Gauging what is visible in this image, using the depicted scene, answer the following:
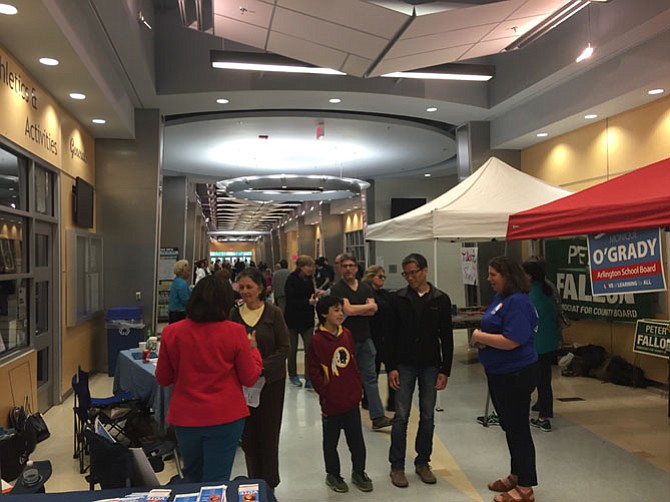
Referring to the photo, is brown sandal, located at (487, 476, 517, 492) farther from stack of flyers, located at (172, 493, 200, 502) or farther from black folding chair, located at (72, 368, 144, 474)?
black folding chair, located at (72, 368, 144, 474)

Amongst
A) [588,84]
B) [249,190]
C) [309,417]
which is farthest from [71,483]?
[249,190]

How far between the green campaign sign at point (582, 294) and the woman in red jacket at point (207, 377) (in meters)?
5.43

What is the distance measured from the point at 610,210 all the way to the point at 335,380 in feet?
6.38

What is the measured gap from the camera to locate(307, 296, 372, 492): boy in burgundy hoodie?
3275mm

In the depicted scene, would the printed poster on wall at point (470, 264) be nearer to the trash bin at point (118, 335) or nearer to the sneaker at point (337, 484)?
the trash bin at point (118, 335)

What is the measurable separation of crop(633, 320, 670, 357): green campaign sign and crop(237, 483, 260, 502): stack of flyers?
17.2 feet

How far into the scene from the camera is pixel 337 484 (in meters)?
3.51

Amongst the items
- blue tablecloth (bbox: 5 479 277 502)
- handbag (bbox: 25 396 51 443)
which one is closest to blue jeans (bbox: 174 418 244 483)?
blue tablecloth (bbox: 5 479 277 502)

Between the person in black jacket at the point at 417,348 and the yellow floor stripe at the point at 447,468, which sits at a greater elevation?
the person in black jacket at the point at 417,348

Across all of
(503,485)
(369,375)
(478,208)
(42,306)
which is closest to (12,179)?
(42,306)

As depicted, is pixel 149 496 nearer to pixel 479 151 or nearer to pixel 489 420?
pixel 489 420

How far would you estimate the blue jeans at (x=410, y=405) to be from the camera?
3.55 m

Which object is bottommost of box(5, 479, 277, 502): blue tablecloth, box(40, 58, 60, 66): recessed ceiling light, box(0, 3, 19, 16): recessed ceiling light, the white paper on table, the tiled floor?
the tiled floor

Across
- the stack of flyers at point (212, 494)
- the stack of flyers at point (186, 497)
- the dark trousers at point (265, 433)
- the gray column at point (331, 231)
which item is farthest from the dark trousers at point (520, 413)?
the gray column at point (331, 231)
